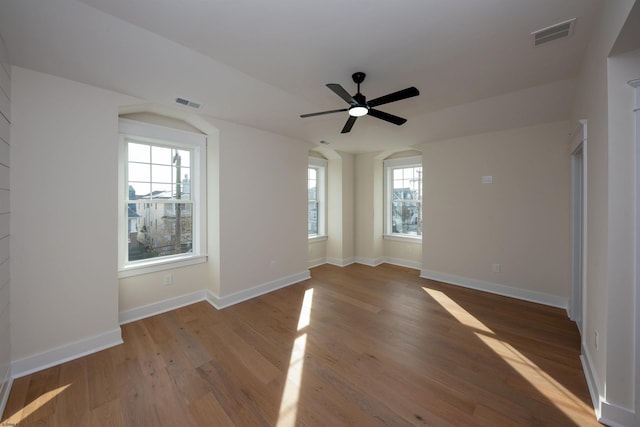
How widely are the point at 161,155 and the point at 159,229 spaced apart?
98 centimetres

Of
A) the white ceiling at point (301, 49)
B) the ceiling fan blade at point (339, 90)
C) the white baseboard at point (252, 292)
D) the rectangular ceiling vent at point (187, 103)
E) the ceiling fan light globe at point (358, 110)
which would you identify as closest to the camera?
the white ceiling at point (301, 49)

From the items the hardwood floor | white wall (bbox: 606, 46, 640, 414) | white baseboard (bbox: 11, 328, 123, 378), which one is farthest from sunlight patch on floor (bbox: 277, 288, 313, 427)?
white wall (bbox: 606, 46, 640, 414)

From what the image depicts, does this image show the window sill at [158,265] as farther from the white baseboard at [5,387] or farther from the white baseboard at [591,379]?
the white baseboard at [591,379]

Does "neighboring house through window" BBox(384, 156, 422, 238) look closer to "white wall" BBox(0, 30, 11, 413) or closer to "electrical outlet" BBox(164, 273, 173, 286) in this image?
"electrical outlet" BBox(164, 273, 173, 286)

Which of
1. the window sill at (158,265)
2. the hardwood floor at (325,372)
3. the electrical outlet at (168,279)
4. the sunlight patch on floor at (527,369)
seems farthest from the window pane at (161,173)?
the sunlight patch on floor at (527,369)

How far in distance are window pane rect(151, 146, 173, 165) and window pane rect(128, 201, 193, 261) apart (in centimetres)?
55

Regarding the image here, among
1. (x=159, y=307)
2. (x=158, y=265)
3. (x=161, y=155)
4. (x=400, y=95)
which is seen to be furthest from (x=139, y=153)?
(x=400, y=95)

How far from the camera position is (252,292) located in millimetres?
3646

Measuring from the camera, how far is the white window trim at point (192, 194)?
2877 mm

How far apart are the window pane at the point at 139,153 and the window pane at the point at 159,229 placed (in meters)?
0.55

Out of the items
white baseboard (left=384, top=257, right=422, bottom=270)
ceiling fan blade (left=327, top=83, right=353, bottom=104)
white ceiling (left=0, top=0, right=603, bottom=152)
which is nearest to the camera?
white ceiling (left=0, top=0, right=603, bottom=152)

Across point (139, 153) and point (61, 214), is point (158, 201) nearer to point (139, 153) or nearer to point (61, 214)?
point (139, 153)

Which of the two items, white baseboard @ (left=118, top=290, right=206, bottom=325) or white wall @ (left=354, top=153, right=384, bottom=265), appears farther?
white wall @ (left=354, top=153, right=384, bottom=265)

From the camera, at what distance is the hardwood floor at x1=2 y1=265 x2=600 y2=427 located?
1638mm
